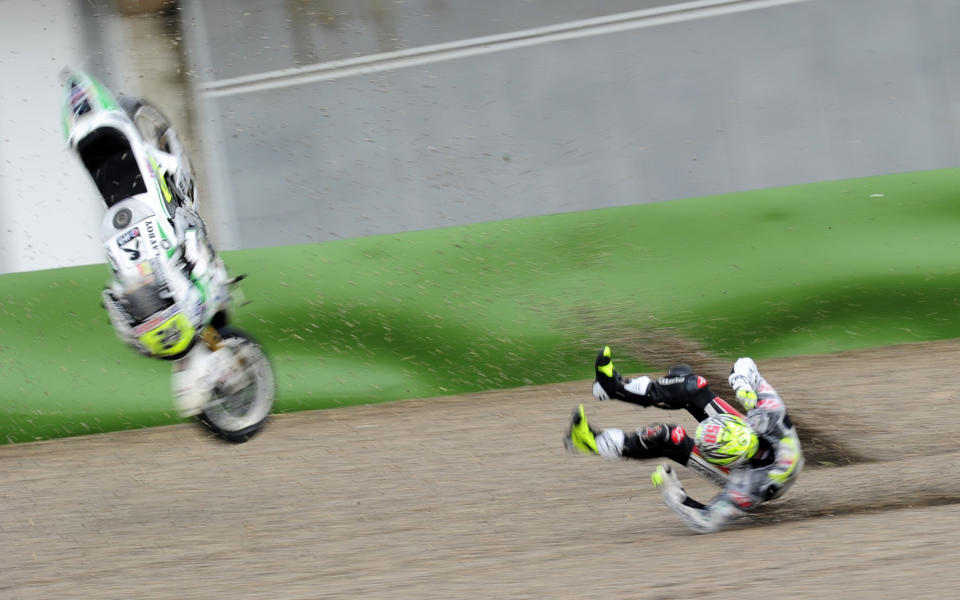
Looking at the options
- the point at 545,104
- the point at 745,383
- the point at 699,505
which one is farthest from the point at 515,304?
the point at 699,505

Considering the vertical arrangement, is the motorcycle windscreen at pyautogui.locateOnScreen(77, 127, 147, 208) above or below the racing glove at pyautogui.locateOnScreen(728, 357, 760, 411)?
above

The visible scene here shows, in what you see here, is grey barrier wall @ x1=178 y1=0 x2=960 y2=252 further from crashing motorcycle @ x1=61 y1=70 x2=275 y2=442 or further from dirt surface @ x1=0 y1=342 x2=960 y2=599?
crashing motorcycle @ x1=61 y1=70 x2=275 y2=442

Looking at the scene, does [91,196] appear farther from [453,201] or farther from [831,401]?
[831,401]

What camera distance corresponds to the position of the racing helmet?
15.5 feet

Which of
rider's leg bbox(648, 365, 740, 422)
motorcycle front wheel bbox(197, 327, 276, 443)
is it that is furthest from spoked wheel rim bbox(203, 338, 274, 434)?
rider's leg bbox(648, 365, 740, 422)

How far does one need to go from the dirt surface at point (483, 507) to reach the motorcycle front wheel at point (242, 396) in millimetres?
759

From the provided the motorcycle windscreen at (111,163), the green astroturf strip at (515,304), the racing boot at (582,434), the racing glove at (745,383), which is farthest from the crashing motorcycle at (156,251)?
the green astroturf strip at (515,304)

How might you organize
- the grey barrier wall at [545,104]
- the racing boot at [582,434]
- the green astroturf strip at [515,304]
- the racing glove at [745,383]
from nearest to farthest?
the racing boot at [582,434] → the racing glove at [745,383] → the green astroturf strip at [515,304] → the grey barrier wall at [545,104]

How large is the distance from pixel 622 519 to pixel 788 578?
1.29 meters

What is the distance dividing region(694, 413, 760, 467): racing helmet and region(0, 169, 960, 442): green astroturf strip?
8.03ft

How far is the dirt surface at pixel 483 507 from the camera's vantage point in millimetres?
4230

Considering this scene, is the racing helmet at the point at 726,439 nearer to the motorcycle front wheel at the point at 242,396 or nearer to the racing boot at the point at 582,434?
the racing boot at the point at 582,434

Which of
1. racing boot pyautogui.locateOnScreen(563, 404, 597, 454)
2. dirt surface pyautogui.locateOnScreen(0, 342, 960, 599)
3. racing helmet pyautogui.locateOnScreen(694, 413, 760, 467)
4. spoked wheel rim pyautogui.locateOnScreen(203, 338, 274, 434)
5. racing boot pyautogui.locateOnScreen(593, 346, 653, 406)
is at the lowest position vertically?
dirt surface pyautogui.locateOnScreen(0, 342, 960, 599)

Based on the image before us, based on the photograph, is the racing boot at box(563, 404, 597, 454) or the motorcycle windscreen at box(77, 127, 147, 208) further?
the racing boot at box(563, 404, 597, 454)
